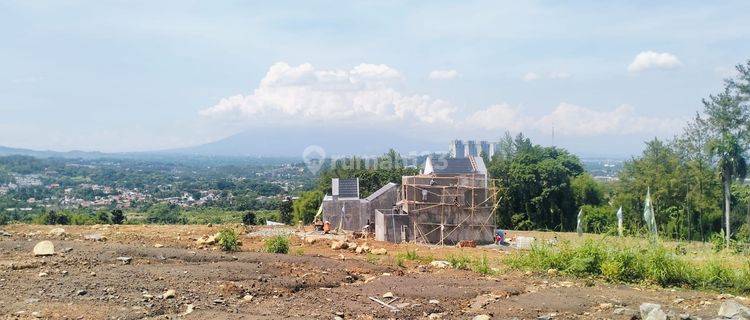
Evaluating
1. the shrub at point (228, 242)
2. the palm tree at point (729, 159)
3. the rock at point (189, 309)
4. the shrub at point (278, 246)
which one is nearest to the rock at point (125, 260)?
the shrub at point (228, 242)

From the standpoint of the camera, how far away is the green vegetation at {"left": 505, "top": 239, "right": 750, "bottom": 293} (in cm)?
1266

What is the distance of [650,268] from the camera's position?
41.7 feet

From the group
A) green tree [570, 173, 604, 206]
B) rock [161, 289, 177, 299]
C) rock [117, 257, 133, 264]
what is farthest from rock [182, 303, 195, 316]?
green tree [570, 173, 604, 206]

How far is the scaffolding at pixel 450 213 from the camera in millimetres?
22984

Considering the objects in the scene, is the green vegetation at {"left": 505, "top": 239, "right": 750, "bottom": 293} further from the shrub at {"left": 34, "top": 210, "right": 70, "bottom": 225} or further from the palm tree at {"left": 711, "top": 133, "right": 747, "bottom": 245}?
the shrub at {"left": 34, "top": 210, "right": 70, "bottom": 225}

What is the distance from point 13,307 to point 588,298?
8569 mm

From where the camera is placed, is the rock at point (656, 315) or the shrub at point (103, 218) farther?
the shrub at point (103, 218)

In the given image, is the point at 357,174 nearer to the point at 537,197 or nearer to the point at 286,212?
the point at 286,212

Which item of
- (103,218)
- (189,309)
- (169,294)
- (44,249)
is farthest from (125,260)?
(103,218)

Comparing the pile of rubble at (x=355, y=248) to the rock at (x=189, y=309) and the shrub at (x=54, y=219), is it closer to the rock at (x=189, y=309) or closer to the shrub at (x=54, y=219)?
the rock at (x=189, y=309)

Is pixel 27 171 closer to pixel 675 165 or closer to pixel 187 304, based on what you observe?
pixel 675 165

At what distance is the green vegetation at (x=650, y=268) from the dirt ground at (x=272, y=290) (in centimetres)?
58

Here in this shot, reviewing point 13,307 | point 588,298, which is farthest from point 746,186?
point 13,307

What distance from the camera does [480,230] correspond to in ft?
76.4
